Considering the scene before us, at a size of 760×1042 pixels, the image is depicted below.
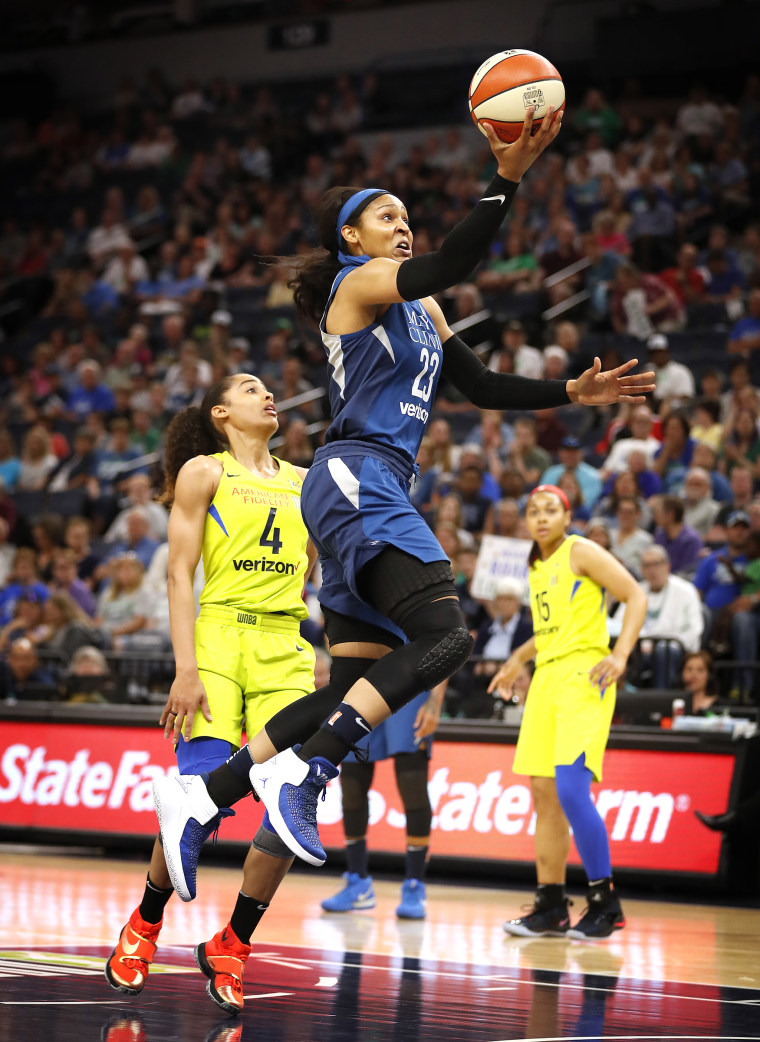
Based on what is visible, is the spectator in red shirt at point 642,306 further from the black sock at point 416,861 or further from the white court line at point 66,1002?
the white court line at point 66,1002

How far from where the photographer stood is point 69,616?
1212 centimetres

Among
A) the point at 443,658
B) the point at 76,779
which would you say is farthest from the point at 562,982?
the point at 76,779

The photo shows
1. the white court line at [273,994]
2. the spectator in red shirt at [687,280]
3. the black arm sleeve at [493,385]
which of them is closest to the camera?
the black arm sleeve at [493,385]

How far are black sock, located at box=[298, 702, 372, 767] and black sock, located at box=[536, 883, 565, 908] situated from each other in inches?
132

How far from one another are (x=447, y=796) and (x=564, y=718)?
2.57m

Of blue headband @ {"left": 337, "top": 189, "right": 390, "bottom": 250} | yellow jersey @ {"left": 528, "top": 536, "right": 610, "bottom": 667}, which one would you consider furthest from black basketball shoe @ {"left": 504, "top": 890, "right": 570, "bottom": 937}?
blue headband @ {"left": 337, "top": 189, "right": 390, "bottom": 250}

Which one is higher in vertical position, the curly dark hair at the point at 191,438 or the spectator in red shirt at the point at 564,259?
the spectator in red shirt at the point at 564,259

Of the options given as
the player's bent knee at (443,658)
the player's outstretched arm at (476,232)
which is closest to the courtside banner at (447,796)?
the player's bent knee at (443,658)

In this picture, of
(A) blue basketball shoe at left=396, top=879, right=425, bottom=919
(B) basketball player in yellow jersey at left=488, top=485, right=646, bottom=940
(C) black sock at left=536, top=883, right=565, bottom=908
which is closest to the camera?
(B) basketball player in yellow jersey at left=488, top=485, right=646, bottom=940

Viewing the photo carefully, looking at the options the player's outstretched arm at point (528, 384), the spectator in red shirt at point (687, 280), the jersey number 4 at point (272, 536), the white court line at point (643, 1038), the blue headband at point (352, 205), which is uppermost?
the spectator in red shirt at point (687, 280)

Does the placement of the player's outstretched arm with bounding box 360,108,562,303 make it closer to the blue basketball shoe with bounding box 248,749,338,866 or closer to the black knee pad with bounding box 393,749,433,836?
the blue basketball shoe with bounding box 248,749,338,866

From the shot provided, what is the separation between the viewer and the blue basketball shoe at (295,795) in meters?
3.79

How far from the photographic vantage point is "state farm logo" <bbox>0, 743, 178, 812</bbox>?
32.7 ft

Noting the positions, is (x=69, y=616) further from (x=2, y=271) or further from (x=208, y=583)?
(x=2, y=271)
